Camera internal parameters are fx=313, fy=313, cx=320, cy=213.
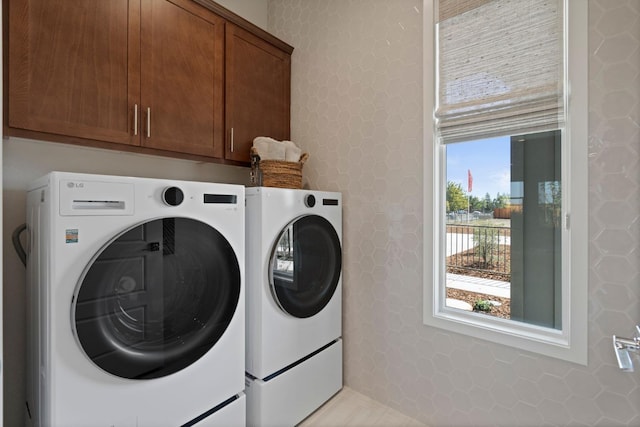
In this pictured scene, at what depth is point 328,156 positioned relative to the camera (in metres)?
2.09

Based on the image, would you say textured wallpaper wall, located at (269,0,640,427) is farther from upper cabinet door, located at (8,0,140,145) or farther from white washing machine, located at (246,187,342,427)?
upper cabinet door, located at (8,0,140,145)

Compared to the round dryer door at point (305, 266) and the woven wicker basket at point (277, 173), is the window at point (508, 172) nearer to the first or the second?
the round dryer door at point (305, 266)

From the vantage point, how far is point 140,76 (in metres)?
1.46

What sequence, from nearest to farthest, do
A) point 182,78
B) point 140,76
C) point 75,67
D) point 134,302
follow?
1. point 134,302
2. point 75,67
3. point 140,76
4. point 182,78

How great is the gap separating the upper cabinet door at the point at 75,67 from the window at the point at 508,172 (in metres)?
1.47

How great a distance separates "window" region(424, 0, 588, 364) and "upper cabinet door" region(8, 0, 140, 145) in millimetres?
1469

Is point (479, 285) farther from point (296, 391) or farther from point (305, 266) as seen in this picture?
point (296, 391)

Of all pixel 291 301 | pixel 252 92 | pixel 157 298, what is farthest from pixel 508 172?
pixel 157 298

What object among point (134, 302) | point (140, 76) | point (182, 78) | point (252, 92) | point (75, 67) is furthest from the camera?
A: point (252, 92)

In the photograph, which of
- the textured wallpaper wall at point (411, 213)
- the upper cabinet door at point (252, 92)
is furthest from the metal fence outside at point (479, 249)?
the upper cabinet door at point (252, 92)

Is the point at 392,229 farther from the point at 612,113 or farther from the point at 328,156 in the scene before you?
the point at 612,113

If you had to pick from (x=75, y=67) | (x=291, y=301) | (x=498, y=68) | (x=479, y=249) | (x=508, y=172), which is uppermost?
(x=498, y=68)

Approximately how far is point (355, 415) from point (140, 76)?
210 cm

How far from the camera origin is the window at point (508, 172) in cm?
131
